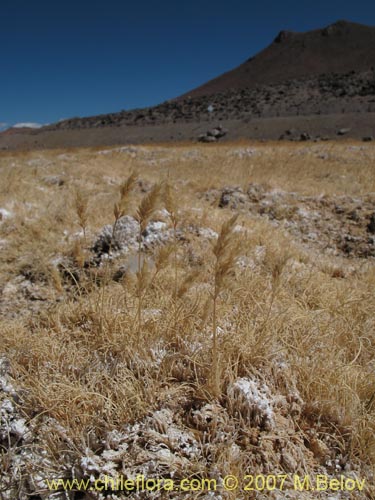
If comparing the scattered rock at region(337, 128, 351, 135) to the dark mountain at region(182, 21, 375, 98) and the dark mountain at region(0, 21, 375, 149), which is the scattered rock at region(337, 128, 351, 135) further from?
the dark mountain at region(182, 21, 375, 98)

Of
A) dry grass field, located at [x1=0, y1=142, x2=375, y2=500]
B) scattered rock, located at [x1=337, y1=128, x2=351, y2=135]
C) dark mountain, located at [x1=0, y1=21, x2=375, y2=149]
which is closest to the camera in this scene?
dry grass field, located at [x1=0, y1=142, x2=375, y2=500]

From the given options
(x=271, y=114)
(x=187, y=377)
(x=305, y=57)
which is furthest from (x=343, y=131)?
(x=305, y=57)

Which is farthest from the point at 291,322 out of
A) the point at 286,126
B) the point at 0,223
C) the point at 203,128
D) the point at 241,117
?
the point at 241,117

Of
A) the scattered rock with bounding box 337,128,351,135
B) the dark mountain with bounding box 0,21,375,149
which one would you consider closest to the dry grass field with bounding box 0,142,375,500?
the dark mountain with bounding box 0,21,375,149

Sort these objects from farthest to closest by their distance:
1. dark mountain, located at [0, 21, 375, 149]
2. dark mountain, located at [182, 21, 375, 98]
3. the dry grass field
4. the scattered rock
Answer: dark mountain, located at [182, 21, 375, 98]
dark mountain, located at [0, 21, 375, 149]
the scattered rock
the dry grass field

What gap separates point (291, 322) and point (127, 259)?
5.20 feet

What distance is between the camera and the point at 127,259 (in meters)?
2.79

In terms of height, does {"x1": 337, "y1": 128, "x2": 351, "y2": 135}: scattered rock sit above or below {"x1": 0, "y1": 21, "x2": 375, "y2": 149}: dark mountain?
below

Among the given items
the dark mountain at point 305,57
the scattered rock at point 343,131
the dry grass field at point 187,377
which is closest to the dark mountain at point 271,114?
the scattered rock at point 343,131

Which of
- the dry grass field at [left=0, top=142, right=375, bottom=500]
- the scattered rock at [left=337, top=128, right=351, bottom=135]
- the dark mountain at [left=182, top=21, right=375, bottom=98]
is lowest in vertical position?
the dry grass field at [left=0, top=142, right=375, bottom=500]

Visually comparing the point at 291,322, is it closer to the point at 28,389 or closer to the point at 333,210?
the point at 28,389

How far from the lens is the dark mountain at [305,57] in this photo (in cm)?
4112

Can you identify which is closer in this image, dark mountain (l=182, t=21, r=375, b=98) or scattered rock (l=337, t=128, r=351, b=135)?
scattered rock (l=337, t=128, r=351, b=135)

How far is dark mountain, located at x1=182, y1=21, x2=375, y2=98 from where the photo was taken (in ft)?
135
